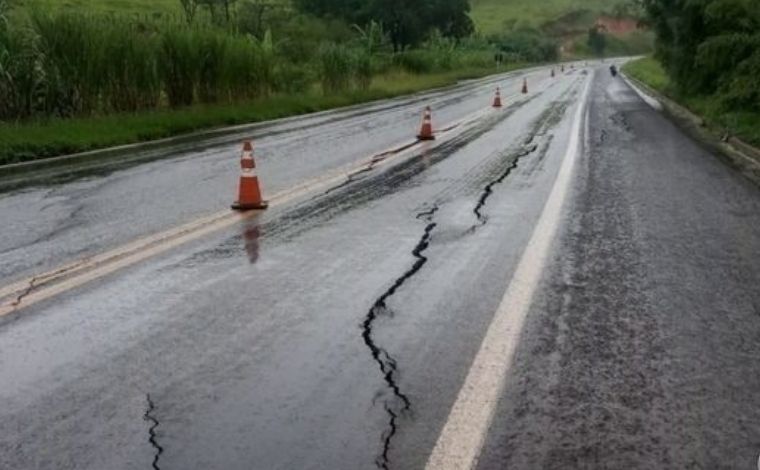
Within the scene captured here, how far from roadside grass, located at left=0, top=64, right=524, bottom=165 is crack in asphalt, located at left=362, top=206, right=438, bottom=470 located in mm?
10320

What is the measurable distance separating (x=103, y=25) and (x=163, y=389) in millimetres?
16713

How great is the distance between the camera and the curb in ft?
44.9

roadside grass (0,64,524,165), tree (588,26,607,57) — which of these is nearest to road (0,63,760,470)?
roadside grass (0,64,524,165)

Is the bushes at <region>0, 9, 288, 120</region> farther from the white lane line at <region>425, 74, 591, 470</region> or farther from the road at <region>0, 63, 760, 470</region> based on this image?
the white lane line at <region>425, 74, 591, 470</region>

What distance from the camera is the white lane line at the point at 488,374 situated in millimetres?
3580

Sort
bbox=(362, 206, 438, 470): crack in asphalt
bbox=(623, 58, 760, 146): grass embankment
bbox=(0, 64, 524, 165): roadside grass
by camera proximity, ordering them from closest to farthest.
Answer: bbox=(362, 206, 438, 470): crack in asphalt
bbox=(0, 64, 524, 165): roadside grass
bbox=(623, 58, 760, 146): grass embankment

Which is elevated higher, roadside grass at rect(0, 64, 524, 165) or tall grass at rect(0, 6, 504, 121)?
tall grass at rect(0, 6, 504, 121)

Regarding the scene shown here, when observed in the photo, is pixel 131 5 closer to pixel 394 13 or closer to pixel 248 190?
pixel 394 13

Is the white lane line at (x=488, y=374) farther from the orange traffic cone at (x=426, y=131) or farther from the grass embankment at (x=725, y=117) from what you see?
the grass embankment at (x=725, y=117)

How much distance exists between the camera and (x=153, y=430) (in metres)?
3.82

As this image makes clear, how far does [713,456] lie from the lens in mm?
3551

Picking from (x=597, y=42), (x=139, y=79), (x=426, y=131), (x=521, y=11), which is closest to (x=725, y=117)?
(x=426, y=131)

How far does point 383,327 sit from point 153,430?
178 cm

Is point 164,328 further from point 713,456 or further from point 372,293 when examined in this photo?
point 713,456
